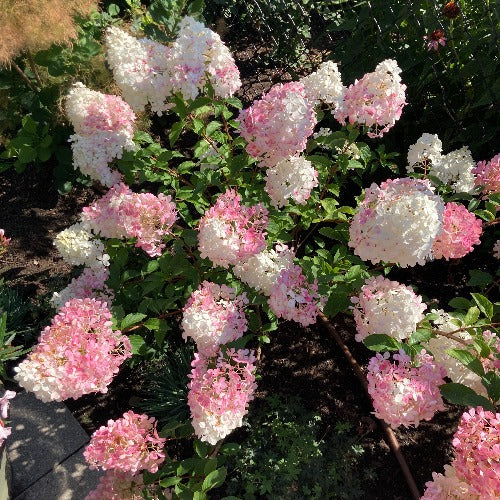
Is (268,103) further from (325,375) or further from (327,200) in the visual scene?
(325,375)

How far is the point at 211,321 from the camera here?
1.58m

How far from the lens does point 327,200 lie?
220 cm

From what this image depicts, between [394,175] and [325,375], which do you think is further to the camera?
[394,175]

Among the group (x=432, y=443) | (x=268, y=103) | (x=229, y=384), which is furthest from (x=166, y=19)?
(x=432, y=443)

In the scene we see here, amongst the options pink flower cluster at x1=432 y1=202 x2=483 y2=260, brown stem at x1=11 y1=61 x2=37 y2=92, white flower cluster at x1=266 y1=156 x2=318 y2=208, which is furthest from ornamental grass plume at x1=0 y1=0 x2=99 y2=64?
pink flower cluster at x1=432 y1=202 x2=483 y2=260

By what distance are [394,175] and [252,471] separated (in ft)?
5.97

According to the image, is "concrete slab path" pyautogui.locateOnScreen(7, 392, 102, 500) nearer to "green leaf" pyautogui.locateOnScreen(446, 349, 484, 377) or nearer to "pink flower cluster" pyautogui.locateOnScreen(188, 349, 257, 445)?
"pink flower cluster" pyautogui.locateOnScreen(188, 349, 257, 445)

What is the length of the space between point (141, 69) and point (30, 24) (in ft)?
3.55

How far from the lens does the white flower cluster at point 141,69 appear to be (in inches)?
68.3

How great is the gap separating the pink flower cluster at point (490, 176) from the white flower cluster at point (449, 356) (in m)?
0.60

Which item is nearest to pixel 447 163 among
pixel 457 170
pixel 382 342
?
pixel 457 170

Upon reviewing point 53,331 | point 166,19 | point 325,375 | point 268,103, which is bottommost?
point 325,375

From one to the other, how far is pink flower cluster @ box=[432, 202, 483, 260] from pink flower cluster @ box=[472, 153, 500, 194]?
21cm

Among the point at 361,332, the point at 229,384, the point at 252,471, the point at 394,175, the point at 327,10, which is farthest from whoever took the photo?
the point at 327,10
